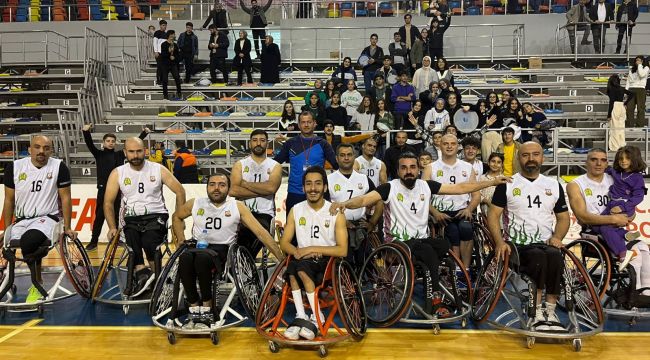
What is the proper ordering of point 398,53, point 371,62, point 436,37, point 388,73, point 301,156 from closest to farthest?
point 301,156 < point 388,73 < point 371,62 < point 398,53 < point 436,37

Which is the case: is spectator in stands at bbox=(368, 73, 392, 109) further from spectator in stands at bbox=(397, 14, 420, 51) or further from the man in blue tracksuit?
the man in blue tracksuit

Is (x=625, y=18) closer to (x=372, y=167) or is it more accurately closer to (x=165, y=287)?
(x=372, y=167)

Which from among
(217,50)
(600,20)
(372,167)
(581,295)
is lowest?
(581,295)

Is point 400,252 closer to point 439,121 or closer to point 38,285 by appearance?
point 38,285

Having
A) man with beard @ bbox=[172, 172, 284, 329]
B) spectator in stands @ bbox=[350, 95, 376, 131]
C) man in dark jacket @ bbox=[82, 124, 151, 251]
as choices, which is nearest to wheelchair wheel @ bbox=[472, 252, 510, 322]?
man with beard @ bbox=[172, 172, 284, 329]

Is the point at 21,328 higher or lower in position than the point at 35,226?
lower

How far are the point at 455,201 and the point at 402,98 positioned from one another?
5.55 meters

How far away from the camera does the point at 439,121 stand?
34.8 feet

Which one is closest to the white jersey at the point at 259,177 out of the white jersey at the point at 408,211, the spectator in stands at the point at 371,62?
the white jersey at the point at 408,211

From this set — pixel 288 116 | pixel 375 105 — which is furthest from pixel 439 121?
pixel 288 116

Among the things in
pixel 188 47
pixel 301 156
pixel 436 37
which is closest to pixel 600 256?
pixel 301 156

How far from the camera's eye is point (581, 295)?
223 inches

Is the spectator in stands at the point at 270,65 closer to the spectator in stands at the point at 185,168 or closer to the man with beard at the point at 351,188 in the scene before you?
the spectator in stands at the point at 185,168

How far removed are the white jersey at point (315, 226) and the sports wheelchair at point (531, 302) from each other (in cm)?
137
